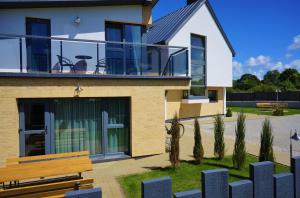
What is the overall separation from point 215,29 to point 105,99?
17.5 m

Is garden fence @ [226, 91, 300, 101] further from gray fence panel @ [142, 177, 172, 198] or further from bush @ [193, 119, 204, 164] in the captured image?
gray fence panel @ [142, 177, 172, 198]

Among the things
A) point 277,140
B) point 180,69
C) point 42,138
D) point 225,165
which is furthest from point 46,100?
point 277,140

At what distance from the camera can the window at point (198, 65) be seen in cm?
2350

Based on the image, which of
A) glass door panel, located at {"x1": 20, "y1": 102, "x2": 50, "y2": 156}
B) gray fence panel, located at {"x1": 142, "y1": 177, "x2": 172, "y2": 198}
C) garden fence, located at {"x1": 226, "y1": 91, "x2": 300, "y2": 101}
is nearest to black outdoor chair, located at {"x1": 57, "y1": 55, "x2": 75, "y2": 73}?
glass door panel, located at {"x1": 20, "y1": 102, "x2": 50, "y2": 156}

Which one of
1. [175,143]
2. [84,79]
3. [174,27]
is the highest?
[174,27]

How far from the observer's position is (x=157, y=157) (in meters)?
11.4

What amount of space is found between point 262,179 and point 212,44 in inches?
902

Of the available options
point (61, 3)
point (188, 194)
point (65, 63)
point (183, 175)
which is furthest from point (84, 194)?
point (61, 3)

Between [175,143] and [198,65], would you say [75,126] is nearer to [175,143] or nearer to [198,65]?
[175,143]

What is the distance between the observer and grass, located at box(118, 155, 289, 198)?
780 cm

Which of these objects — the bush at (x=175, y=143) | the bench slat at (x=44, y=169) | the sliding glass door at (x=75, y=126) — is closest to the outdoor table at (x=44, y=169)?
the bench slat at (x=44, y=169)

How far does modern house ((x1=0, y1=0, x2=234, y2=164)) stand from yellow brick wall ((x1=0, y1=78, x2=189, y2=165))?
0.03 meters

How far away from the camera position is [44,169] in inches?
280

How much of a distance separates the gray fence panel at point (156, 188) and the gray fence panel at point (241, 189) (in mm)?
788
